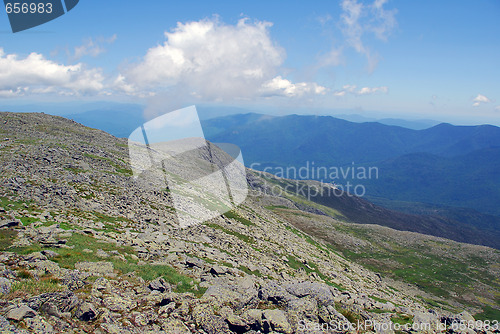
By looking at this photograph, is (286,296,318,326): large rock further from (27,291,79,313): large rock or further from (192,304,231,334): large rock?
(27,291,79,313): large rock

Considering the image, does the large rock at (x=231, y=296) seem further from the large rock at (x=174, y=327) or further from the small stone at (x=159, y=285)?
the large rock at (x=174, y=327)

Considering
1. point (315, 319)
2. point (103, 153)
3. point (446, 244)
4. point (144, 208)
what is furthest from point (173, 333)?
point (446, 244)

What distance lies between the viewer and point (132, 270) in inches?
698

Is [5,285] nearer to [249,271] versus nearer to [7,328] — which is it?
[7,328]

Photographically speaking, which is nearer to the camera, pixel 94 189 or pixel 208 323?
pixel 208 323

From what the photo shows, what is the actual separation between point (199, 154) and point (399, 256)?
99.8 m

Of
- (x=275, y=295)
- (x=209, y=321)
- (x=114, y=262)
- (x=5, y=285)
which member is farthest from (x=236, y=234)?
(x=5, y=285)

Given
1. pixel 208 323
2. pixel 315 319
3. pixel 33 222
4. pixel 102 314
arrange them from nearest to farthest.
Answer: pixel 102 314, pixel 208 323, pixel 315 319, pixel 33 222

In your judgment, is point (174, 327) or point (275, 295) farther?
point (275, 295)

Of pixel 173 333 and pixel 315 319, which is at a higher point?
pixel 173 333

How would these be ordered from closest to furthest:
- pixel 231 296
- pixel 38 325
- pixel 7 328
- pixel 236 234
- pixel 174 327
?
pixel 7 328 → pixel 38 325 → pixel 174 327 → pixel 231 296 → pixel 236 234

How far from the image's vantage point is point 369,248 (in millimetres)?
90062

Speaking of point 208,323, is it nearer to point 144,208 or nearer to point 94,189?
point 144,208

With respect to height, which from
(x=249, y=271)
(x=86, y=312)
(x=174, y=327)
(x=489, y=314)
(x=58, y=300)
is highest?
(x=58, y=300)
